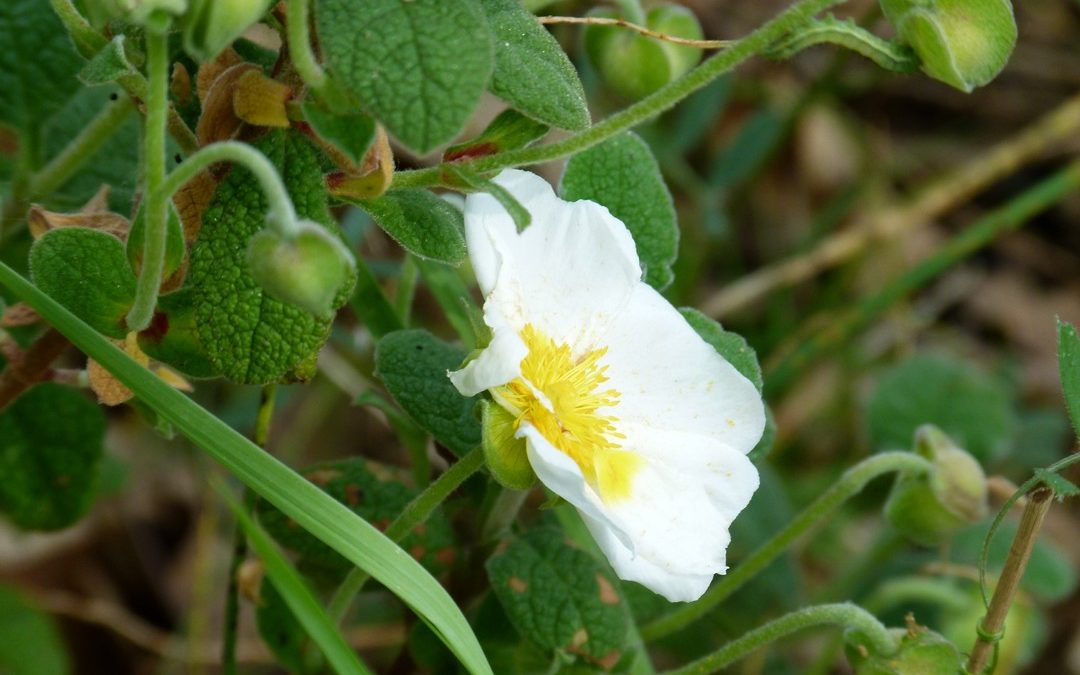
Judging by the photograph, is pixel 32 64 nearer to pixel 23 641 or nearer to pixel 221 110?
pixel 221 110

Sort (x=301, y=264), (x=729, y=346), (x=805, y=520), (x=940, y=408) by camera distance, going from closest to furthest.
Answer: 1. (x=301, y=264)
2. (x=729, y=346)
3. (x=805, y=520)
4. (x=940, y=408)

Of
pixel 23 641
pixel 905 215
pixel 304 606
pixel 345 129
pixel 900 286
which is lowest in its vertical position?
pixel 23 641

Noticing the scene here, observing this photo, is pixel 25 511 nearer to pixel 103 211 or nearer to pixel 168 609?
pixel 103 211

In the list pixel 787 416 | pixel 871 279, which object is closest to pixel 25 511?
pixel 787 416

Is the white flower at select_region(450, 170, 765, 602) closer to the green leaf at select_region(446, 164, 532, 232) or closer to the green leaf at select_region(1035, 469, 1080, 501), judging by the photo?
the green leaf at select_region(446, 164, 532, 232)

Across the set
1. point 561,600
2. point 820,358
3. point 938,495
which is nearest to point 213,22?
point 561,600

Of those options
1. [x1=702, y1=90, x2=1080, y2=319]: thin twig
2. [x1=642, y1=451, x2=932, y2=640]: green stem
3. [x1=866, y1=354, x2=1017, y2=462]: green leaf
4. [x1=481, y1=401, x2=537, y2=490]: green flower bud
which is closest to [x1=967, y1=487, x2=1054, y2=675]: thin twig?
[x1=642, y1=451, x2=932, y2=640]: green stem
